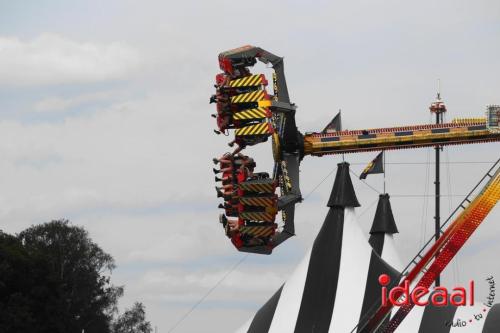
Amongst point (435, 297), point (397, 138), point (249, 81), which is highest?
point (249, 81)

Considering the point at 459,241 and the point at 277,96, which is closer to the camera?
the point at 459,241

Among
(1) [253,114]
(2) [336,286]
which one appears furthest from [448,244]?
(1) [253,114]

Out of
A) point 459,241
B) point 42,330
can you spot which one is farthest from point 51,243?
point 459,241

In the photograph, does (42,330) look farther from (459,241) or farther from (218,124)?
(459,241)

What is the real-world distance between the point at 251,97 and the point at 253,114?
Result: 43 centimetres

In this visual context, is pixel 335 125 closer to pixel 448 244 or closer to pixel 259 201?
pixel 259 201

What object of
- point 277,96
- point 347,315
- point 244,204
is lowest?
point 347,315

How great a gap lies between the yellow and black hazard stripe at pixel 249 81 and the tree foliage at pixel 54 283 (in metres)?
26.4

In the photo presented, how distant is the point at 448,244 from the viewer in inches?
1238

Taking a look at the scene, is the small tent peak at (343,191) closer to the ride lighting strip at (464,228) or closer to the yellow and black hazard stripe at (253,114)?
the yellow and black hazard stripe at (253,114)

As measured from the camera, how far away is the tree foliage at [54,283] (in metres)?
59.3


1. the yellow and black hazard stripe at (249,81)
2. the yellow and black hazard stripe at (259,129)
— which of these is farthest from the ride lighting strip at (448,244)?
the yellow and black hazard stripe at (249,81)

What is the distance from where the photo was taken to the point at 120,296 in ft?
240

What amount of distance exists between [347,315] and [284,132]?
5108 millimetres
